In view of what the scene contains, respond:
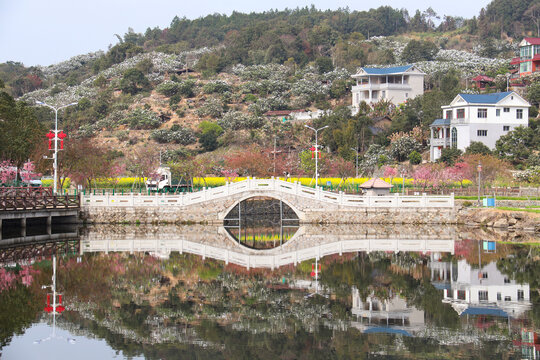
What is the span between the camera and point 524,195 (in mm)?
50562

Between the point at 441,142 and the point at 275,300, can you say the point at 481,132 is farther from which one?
the point at 275,300

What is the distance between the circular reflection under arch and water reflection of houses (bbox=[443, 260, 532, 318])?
40.2 feet

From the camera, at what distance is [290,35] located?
131 metres

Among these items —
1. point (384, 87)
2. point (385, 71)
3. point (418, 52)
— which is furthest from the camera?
point (418, 52)

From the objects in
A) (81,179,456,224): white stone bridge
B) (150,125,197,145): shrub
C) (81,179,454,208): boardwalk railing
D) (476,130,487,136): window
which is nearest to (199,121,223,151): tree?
(150,125,197,145): shrub

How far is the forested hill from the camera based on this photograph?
123 metres

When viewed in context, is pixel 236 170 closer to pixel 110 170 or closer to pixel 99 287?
pixel 110 170

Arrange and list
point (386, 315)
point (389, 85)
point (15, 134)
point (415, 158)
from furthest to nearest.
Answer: point (389, 85)
point (415, 158)
point (15, 134)
point (386, 315)

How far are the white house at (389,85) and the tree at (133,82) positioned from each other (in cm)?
3596

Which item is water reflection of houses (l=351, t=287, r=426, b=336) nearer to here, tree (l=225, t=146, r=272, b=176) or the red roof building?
tree (l=225, t=146, r=272, b=176)

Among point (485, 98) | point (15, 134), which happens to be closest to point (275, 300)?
point (15, 134)

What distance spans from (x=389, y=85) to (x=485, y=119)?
21482 millimetres

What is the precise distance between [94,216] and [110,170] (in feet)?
42.0

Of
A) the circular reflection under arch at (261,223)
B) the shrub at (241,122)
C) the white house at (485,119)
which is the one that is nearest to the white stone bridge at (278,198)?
the circular reflection under arch at (261,223)
